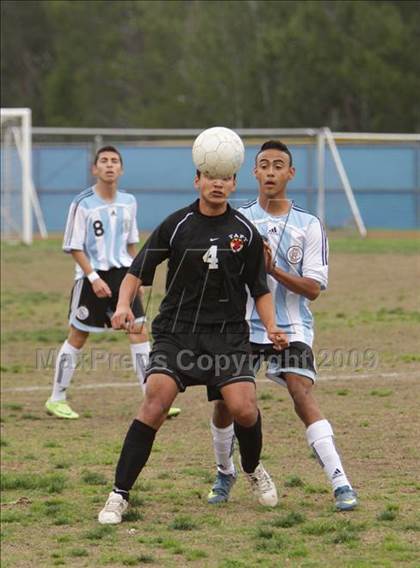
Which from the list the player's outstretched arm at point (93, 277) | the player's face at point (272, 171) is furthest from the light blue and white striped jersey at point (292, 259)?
the player's outstretched arm at point (93, 277)

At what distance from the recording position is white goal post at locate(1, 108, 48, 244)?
29.4 meters

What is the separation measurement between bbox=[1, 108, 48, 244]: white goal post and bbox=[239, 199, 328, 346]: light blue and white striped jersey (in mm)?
22607

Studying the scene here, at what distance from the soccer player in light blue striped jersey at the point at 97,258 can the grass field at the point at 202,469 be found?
43 centimetres

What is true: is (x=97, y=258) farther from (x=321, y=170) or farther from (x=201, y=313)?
(x=321, y=170)

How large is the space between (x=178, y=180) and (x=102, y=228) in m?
26.0

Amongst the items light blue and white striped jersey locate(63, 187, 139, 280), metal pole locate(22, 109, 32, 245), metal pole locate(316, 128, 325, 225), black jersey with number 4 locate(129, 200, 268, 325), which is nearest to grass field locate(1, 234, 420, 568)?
black jersey with number 4 locate(129, 200, 268, 325)

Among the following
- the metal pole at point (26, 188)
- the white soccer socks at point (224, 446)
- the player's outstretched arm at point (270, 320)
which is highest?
the metal pole at point (26, 188)

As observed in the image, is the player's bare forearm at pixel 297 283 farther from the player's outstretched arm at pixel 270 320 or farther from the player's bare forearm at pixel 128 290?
the player's bare forearm at pixel 128 290

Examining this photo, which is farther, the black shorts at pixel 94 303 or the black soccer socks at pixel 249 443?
the black shorts at pixel 94 303

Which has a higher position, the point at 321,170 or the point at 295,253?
the point at 321,170

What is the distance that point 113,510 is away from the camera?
6496 mm

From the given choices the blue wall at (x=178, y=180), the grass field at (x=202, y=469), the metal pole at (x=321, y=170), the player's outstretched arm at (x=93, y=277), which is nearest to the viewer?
the grass field at (x=202, y=469)

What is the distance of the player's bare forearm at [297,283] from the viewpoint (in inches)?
261

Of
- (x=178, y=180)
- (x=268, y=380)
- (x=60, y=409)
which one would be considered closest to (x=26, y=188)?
(x=178, y=180)
